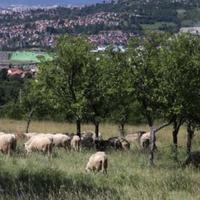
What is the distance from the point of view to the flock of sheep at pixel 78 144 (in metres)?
17.9

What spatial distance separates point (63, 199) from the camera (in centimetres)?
924

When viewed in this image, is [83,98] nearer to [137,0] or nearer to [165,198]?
[165,198]

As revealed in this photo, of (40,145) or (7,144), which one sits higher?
(7,144)

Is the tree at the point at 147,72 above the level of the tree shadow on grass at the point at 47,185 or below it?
above

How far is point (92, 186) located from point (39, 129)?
30459 millimetres

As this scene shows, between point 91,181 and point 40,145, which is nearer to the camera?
point 91,181

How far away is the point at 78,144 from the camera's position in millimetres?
27344

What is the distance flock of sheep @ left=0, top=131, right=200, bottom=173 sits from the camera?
17.9 metres

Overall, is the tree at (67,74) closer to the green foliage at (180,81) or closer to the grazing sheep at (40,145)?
the grazing sheep at (40,145)

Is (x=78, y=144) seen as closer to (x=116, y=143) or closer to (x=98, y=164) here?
(x=116, y=143)

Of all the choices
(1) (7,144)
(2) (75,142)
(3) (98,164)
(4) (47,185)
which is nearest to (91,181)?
(4) (47,185)

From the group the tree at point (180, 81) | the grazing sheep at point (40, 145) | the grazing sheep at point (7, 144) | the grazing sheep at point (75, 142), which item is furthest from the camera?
the grazing sheep at point (75, 142)

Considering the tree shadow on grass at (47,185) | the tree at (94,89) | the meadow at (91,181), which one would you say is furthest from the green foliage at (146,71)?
the tree shadow on grass at (47,185)

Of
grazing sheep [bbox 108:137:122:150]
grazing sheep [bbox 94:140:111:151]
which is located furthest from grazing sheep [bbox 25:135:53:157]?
grazing sheep [bbox 108:137:122:150]
